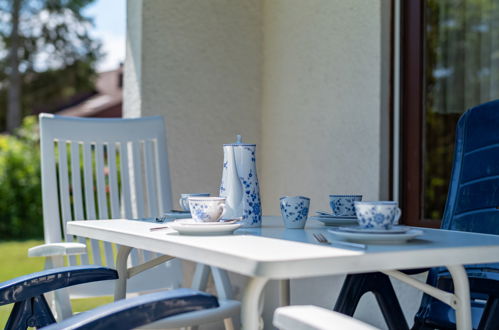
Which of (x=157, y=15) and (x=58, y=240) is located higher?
(x=157, y=15)

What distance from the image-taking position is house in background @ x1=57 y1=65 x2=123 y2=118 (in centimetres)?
1927

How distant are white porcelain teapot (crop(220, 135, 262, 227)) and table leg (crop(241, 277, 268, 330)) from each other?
622mm

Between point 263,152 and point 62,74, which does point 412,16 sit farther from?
point 62,74

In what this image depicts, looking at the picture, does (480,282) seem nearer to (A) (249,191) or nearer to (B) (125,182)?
(A) (249,191)

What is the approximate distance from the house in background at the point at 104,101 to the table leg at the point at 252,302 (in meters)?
17.8

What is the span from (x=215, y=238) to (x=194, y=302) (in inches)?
11.5

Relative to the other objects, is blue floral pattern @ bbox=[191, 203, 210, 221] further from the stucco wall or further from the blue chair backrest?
the stucco wall

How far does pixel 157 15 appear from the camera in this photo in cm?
348

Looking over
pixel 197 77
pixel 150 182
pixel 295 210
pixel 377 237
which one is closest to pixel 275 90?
pixel 197 77

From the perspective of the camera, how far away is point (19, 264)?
691cm

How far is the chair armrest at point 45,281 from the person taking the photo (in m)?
1.55

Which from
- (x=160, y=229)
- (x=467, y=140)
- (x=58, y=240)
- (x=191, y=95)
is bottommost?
(x=58, y=240)

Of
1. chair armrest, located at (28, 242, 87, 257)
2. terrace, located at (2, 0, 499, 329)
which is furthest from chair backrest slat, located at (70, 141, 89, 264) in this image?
chair armrest, located at (28, 242, 87, 257)

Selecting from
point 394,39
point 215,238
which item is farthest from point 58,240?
point 394,39
